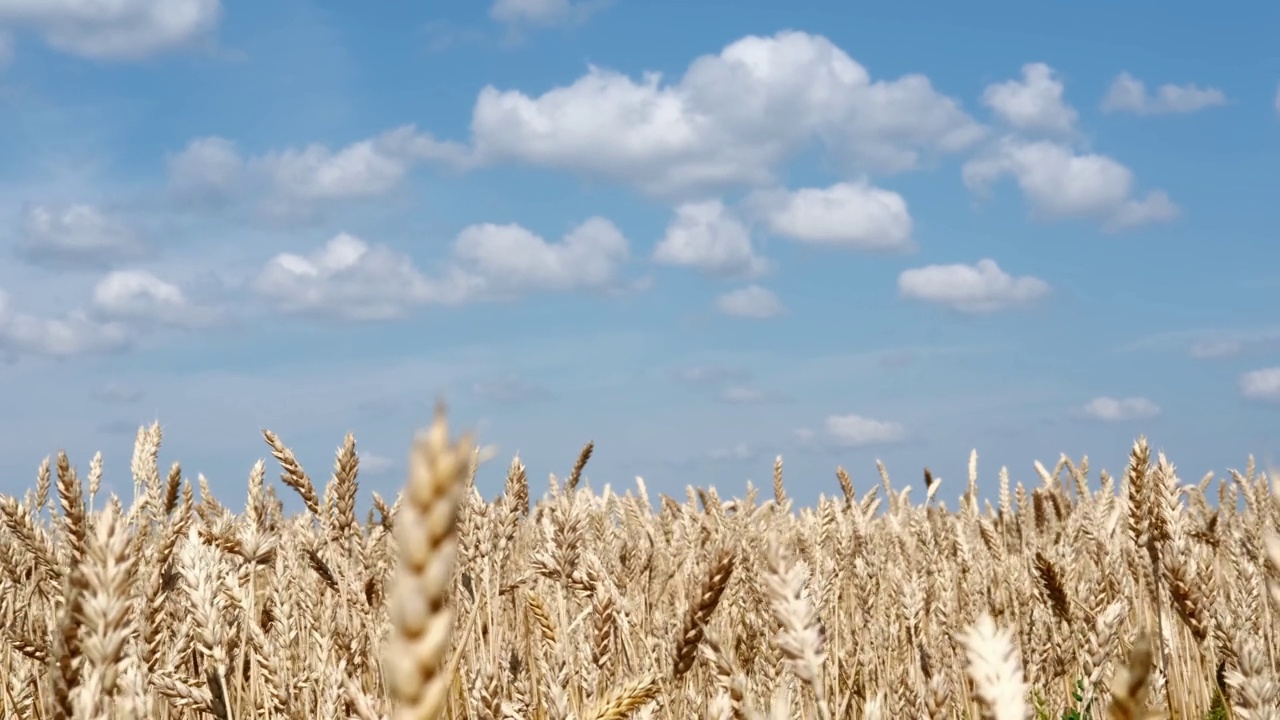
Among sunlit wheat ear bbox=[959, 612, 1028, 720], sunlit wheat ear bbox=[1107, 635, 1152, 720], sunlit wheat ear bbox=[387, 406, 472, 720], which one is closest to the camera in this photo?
sunlit wheat ear bbox=[387, 406, 472, 720]

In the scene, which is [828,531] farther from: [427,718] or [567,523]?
[427,718]

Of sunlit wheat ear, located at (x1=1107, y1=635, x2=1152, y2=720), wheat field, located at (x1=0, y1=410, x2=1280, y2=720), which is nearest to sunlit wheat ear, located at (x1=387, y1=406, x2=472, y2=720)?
wheat field, located at (x1=0, y1=410, x2=1280, y2=720)

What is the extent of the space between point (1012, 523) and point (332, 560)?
Answer: 6366 millimetres

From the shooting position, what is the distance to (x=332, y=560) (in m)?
3.40

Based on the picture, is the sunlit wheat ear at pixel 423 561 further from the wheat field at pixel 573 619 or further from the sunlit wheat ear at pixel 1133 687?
the sunlit wheat ear at pixel 1133 687

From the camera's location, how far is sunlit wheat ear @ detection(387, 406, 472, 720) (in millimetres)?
527

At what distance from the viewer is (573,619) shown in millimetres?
4051

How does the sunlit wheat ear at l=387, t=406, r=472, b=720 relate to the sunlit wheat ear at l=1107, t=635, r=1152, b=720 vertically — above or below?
above

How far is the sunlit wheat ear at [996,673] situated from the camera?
871 millimetres

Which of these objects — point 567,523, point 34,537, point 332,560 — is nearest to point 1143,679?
point 567,523

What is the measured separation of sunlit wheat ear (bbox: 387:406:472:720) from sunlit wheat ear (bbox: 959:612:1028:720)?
0.51 m

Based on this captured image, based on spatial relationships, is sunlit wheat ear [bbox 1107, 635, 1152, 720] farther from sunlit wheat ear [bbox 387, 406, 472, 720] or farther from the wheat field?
sunlit wheat ear [bbox 387, 406, 472, 720]

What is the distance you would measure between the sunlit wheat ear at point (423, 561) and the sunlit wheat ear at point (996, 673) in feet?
1.68

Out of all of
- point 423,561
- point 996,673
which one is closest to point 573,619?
point 996,673
